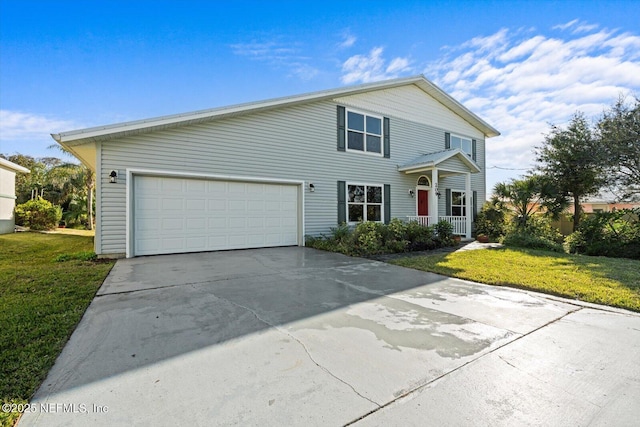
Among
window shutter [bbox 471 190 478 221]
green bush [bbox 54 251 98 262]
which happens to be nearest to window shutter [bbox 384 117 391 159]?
window shutter [bbox 471 190 478 221]

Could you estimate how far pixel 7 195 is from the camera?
14391 mm

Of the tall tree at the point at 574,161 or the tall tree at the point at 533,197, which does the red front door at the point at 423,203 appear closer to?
the tall tree at the point at 533,197

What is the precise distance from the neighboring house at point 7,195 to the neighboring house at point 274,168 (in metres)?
7.32

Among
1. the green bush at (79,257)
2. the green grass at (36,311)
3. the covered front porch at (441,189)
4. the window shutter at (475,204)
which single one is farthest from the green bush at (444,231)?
the green bush at (79,257)

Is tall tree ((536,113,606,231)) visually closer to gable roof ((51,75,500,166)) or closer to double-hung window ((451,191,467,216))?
double-hung window ((451,191,467,216))

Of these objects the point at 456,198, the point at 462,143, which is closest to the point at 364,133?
the point at 456,198

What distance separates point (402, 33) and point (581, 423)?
1105 cm

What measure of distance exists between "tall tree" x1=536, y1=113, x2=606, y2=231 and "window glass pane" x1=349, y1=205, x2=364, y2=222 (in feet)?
30.9

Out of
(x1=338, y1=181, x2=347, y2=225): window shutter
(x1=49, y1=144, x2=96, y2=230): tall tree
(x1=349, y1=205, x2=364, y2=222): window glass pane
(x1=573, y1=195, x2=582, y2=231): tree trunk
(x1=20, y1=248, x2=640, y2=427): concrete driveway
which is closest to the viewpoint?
(x1=20, y1=248, x2=640, y2=427): concrete driveway

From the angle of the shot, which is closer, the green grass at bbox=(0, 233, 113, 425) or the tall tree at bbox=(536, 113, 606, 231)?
the green grass at bbox=(0, 233, 113, 425)

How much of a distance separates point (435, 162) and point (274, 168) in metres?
6.25

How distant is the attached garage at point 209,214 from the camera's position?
8.07 m

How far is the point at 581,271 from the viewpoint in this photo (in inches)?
250

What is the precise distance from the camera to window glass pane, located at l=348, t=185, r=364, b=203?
11570 mm
